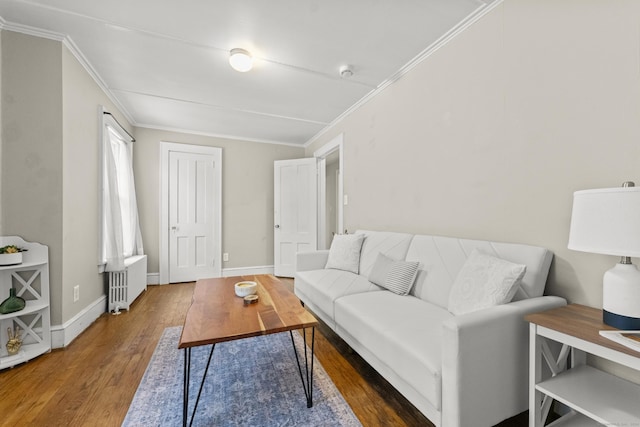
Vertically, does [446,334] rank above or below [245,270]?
above

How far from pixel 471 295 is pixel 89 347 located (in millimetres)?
2779

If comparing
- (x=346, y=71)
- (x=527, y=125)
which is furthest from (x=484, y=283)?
(x=346, y=71)

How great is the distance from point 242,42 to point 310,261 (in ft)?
7.07

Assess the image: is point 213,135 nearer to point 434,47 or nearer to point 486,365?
point 434,47

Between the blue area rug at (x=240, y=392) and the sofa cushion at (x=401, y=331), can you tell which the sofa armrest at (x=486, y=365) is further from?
the blue area rug at (x=240, y=392)

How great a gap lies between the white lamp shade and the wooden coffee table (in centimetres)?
122

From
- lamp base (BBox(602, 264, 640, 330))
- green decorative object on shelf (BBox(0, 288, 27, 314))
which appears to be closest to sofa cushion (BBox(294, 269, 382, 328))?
lamp base (BBox(602, 264, 640, 330))

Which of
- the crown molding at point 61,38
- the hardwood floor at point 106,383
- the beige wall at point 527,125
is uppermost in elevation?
the crown molding at point 61,38

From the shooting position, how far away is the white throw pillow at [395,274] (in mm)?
1991

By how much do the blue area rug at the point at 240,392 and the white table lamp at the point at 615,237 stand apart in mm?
1208

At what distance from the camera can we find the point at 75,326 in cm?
227

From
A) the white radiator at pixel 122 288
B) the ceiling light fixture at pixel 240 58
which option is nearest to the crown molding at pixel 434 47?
the ceiling light fixture at pixel 240 58

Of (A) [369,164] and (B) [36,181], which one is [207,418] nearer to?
(B) [36,181]

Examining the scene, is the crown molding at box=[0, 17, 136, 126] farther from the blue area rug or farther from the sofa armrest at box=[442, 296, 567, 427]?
the sofa armrest at box=[442, 296, 567, 427]
